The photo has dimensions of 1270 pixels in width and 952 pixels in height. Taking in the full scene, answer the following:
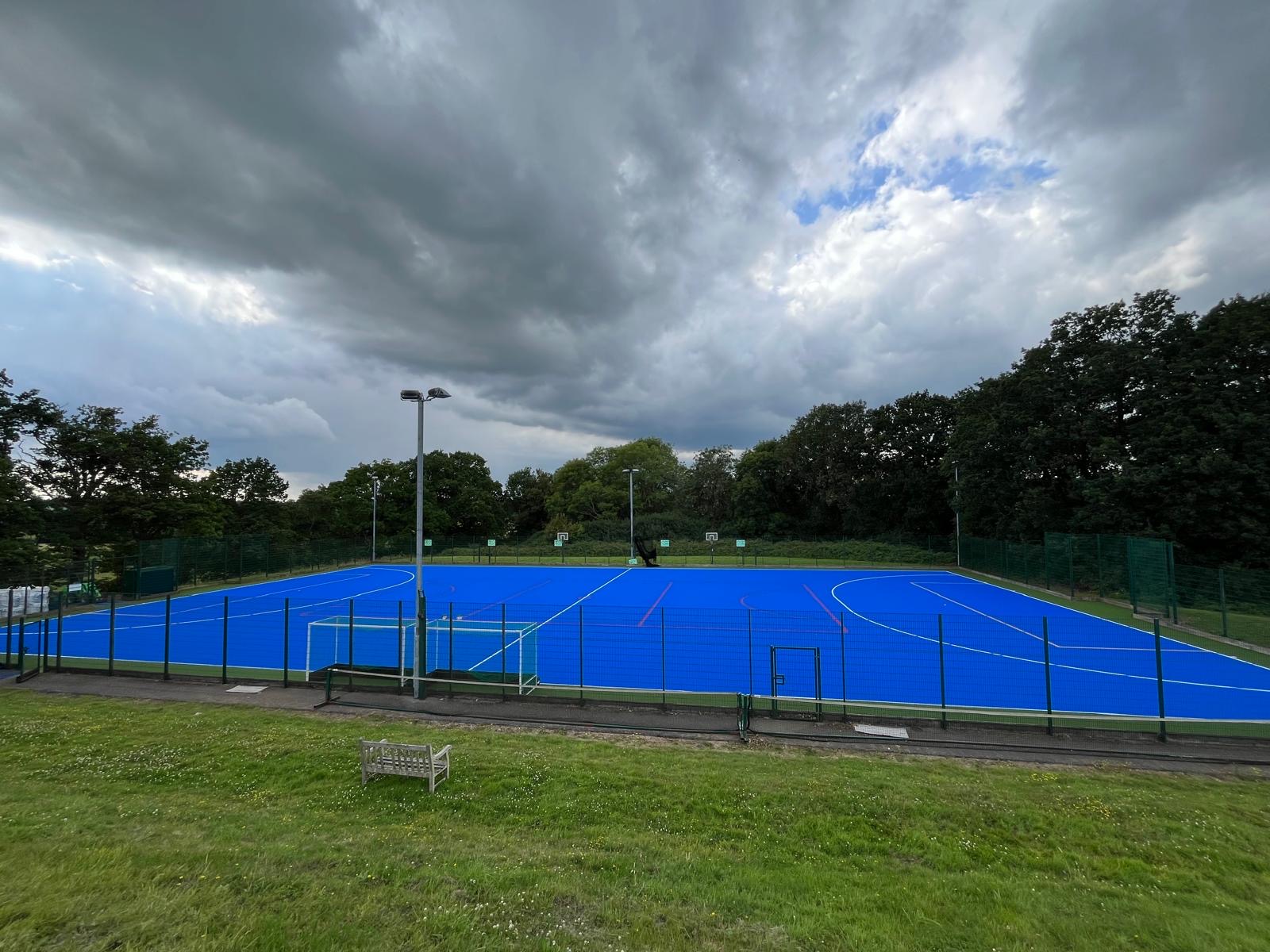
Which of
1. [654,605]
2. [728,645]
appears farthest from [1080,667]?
[654,605]

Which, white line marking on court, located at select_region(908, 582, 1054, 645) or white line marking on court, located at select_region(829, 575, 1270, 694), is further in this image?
white line marking on court, located at select_region(908, 582, 1054, 645)

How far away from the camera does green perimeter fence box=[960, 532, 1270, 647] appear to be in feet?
65.0

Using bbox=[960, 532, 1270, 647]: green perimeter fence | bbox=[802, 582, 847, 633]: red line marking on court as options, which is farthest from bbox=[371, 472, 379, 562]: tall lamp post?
bbox=[960, 532, 1270, 647]: green perimeter fence

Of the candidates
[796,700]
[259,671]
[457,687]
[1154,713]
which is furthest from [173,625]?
[1154,713]

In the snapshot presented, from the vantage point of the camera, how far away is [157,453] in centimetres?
4188

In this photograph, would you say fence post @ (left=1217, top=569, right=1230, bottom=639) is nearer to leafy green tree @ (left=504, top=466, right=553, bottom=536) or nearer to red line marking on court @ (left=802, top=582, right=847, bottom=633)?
red line marking on court @ (left=802, top=582, right=847, bottom=633)

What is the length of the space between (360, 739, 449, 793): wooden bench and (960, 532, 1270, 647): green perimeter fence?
82.4ft

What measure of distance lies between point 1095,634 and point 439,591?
104ft

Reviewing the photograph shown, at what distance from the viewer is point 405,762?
7.52 metres

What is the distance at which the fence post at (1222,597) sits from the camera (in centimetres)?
1923

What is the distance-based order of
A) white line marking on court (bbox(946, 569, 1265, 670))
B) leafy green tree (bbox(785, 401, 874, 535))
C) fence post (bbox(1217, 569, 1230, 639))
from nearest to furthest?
white line marking on court (bbox(946, 569, 1265, 670)), fence post (bbox(1217, 569, 1230, 639)), leafy green tree (bbox(785, 401, 874, 535))

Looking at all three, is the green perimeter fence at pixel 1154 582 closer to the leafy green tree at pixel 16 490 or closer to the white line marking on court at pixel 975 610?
the white line marking on court at pixel 975 610

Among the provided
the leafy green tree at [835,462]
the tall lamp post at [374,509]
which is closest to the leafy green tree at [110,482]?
the tall lamp post at [374,509]

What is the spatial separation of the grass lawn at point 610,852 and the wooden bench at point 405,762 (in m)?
0.19
